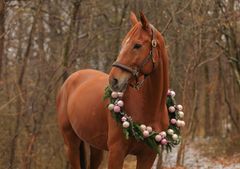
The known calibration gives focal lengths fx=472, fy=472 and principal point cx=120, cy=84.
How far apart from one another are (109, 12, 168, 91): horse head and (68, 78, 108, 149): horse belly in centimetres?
89

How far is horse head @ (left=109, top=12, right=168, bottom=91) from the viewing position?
4043mm

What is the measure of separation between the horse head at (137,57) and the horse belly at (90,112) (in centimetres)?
89

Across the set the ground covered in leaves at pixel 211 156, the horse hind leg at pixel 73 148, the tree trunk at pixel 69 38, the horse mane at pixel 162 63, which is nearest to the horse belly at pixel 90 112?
the horse hind leg at pixel 73 148

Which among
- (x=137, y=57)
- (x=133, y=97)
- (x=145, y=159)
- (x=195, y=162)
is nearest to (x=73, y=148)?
(x=145, y=159)

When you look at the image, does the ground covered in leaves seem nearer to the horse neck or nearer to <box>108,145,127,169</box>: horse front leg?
<box>108,145,127,169</box>: horse front leg

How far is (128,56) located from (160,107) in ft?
2.33

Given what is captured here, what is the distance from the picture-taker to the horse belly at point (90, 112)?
16.5 feet

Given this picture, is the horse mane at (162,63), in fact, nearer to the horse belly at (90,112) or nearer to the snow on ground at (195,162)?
the horse belly at (90,112)

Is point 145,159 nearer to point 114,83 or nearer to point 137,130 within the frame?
point 137,130

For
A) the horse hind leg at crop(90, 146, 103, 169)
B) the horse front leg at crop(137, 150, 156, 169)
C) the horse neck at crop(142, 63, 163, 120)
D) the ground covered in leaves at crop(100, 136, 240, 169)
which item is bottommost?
the ground covered in leaves at crop(100, 136, 240, 169)

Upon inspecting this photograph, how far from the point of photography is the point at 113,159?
14.7 ft

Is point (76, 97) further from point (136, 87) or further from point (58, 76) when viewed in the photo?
point (58, 76)

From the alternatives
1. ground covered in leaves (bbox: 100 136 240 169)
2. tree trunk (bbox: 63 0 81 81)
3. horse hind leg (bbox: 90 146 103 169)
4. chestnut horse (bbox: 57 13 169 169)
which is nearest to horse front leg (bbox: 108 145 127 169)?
chestnut horse (bbox: 57 13 169 169)

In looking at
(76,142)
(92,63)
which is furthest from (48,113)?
(76,142)
